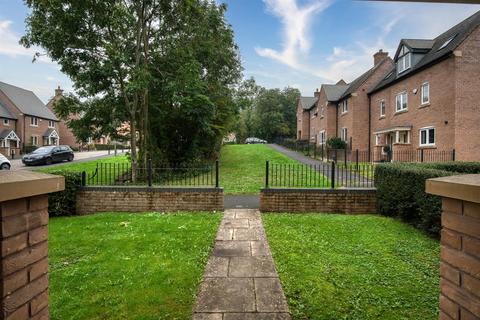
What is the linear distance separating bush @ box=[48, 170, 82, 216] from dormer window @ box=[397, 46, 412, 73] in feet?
71.7

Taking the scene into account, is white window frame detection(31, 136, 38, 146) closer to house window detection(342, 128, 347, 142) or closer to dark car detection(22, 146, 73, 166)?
dark car detection(22, 146, 73, 166)

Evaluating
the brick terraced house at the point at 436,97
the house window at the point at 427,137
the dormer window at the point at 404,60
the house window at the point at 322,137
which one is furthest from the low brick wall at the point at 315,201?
the house window at the point at 322,137

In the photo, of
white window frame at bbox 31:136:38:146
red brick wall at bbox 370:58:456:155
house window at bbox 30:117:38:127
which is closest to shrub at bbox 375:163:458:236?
red brick wall at bbox 370:58:456:155

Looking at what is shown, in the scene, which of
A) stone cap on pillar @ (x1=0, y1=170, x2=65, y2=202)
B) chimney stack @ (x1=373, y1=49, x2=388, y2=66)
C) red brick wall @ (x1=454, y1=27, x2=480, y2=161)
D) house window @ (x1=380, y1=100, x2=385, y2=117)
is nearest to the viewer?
stone cap on pillar @ (x1=0, y1=170, x2=65, y2=202)

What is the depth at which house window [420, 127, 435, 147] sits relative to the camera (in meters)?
18.5

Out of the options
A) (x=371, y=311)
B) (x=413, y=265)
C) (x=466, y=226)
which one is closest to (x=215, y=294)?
(x=371, y=311)

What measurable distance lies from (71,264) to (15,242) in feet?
12.0

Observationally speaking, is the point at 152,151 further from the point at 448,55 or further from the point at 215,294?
the point at 448,55

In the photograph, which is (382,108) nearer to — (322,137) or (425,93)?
(425,93)

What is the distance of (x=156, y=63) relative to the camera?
1497cm

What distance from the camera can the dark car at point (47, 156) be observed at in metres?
24.7

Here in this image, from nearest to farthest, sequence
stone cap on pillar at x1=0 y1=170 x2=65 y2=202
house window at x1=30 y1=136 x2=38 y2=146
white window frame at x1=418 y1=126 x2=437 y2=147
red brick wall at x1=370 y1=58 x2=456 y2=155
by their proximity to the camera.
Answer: stone cap on pillar at x1=0 y1=170 x2=65 y2=202, red brick wall at x1=370 y1=58 x2=456 y2=155, white window frame at x1=418 y1=126 x2=437 y2=147, house window at x1=30 y1=136 x2=38 y2=146

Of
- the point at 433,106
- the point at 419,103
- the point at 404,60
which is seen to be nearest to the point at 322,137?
the point at 404,60

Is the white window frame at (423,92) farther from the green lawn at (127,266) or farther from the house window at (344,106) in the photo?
the green lawn at (127,266)
